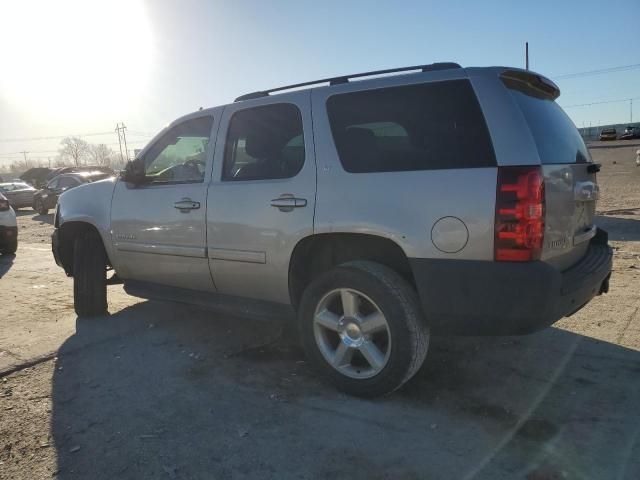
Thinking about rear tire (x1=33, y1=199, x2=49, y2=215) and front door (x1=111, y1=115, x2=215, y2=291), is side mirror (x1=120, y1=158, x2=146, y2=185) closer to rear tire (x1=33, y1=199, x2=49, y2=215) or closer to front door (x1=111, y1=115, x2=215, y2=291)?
front door (x1=111, y1=115, x2=215, y2=291)

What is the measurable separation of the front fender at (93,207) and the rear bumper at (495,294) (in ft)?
10.4

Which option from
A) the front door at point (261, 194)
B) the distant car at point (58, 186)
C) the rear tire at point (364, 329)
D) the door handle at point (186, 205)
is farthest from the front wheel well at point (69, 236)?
the distant car at point (58, 186)

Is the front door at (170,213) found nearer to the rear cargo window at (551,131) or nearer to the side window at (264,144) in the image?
the side window at (264,144)

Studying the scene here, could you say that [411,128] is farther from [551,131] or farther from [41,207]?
[41,207]

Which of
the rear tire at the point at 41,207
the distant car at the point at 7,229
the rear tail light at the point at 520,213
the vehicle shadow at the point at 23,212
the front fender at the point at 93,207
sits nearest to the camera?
the rear tail light at the point at 520,213

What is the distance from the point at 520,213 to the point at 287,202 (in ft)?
4.92

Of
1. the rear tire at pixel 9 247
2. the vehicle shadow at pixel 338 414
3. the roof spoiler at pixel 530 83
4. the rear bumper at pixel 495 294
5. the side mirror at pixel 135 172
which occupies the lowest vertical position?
the vehicle shadow at pixel 338 414

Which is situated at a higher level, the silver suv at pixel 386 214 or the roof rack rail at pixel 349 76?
the roof rack rail at pixel 349 76

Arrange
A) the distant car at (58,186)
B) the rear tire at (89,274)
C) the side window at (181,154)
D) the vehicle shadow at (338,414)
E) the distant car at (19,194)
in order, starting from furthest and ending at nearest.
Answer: the distant car at (19,194) → the distant car at (58,186) → the rear tire at (89,274) → the side window at (181,154) → the vehicle shadow at (338,414)

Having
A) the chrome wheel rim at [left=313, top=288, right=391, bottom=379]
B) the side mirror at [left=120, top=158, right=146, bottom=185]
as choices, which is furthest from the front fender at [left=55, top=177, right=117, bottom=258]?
the chrome wheel rim at [left=313, top=288, right=391, bottom=379]

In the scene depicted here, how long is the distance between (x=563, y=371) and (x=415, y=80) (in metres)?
2.25

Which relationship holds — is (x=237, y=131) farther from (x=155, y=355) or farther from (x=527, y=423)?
(x=527, y=423)

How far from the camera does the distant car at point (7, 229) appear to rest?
9320 millimetres

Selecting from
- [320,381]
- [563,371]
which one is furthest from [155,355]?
[563,371]
